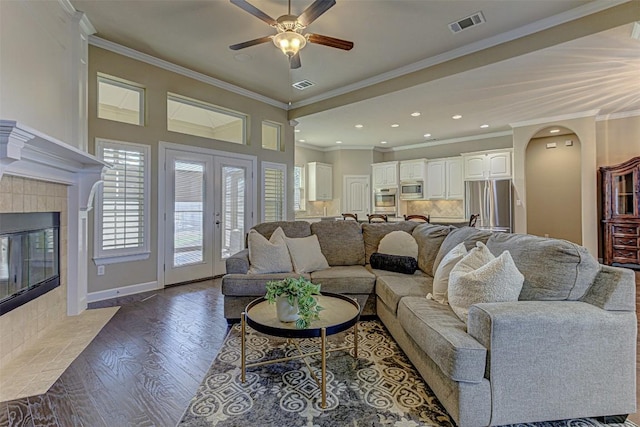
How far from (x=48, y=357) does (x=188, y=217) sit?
8.51 ft

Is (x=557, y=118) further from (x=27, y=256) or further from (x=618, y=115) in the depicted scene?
(x=27, y=256)

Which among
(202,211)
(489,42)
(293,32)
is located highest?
(489,42)

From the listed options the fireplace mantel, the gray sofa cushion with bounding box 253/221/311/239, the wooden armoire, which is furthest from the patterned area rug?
the wooden armoire

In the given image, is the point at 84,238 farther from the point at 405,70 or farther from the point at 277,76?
the point at 405,70

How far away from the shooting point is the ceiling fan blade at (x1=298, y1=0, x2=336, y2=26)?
2447 millimetres

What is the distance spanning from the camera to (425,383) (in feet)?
6.62

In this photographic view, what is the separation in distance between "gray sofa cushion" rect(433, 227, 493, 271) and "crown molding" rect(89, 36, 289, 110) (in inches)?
165

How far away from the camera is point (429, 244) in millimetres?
3271

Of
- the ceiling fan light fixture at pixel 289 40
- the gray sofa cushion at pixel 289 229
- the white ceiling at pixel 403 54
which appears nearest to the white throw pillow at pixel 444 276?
the gray sofa cushion at pixel 289 229

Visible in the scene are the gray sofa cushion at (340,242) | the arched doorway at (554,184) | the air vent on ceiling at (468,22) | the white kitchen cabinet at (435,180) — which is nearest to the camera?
the air vent on ceiling at (468,22)

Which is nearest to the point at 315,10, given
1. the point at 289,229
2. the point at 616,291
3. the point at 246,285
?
the point at 289,229

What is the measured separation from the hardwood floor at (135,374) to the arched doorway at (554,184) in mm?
7164

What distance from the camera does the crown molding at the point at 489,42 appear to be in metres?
3.05

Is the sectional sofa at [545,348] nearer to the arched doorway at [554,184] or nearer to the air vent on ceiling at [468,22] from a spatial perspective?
the air vent on ceiling at [468,22]
